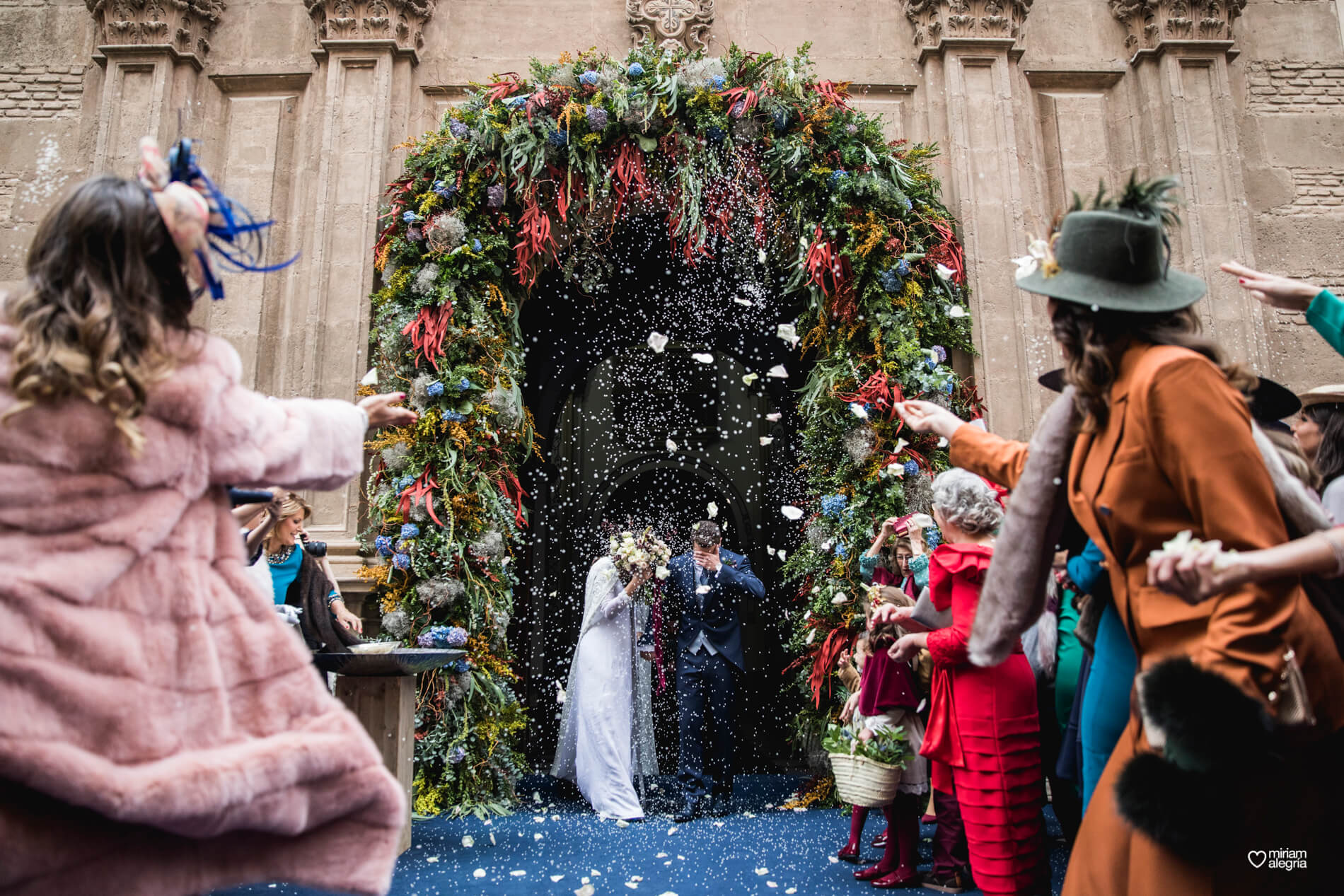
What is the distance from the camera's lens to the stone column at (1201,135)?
308 inches

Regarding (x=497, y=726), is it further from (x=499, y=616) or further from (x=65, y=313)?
(x=65, y=313)

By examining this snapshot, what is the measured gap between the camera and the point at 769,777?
8594 mm

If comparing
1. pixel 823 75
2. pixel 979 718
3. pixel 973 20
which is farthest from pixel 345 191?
pixel 979 718

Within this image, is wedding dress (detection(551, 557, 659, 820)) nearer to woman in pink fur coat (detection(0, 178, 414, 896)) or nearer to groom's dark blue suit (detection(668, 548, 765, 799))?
groom's dark blue suit (detection(668, 548, 765, 799))

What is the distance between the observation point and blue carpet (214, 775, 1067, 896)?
4.67 meters

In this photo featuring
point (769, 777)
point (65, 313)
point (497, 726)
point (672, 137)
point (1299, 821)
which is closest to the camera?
point (65, 313)

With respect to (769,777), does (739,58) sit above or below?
above

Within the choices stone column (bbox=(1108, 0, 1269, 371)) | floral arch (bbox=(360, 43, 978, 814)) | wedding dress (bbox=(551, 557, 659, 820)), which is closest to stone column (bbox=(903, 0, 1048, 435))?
floral arch (bbox=(360, 43, 978, 814))

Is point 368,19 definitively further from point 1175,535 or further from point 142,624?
point 1175,535

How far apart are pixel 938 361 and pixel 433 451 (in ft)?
12.3

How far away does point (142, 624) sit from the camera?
1.77 m

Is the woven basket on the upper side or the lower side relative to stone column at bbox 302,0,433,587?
lower

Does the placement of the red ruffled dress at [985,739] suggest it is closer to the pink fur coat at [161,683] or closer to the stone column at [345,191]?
the pink fur coat at [161,683]

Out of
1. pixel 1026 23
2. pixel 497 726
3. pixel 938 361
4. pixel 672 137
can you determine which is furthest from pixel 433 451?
pixel 1026 23
